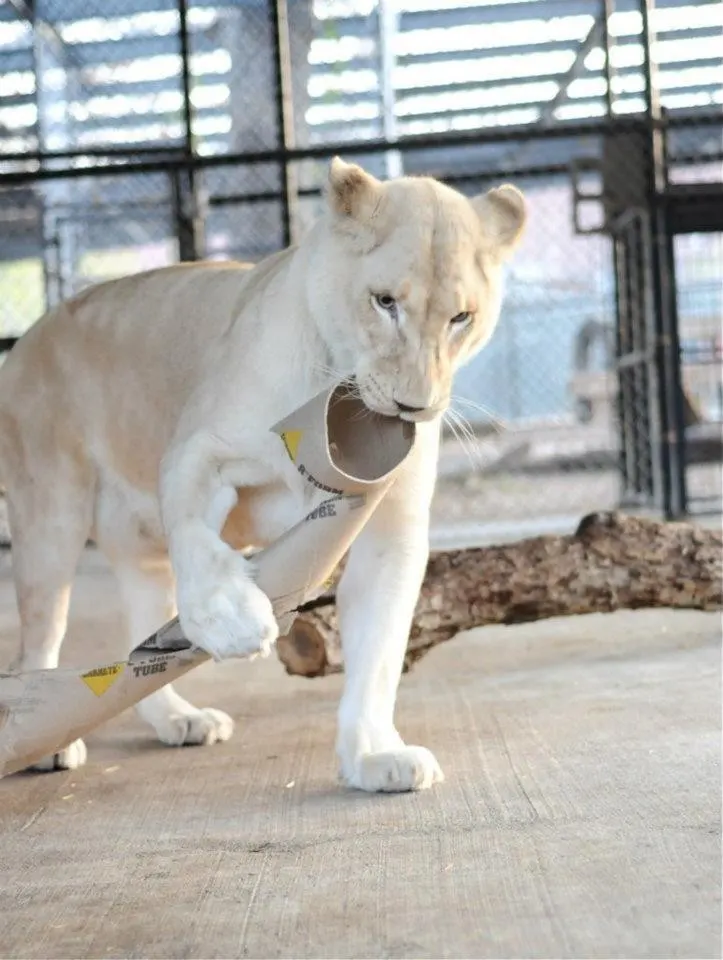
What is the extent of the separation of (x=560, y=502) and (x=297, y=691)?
22.1ft

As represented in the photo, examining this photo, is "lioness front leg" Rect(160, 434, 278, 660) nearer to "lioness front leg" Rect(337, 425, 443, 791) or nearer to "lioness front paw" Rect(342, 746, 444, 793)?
"lioness front leg" Rect(337, 425, 443, 791)

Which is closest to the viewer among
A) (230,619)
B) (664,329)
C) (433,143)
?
(230,619)

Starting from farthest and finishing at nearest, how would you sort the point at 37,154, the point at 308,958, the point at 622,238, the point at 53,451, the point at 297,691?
1. the point at 622,238
2. the point at 37,154
3. the point at 297,691
4. the point at 53,451
5. the point at 308,958

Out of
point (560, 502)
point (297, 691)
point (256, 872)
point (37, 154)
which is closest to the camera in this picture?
point (256, 872)

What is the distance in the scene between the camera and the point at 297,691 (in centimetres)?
424

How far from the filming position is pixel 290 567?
2541 millimetres

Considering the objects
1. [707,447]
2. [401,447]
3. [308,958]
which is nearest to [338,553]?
[401,447]

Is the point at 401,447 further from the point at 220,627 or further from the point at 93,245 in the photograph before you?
the point at 93,245

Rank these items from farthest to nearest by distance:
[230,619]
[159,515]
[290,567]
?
[159,515]
[290,567]
[230,619]

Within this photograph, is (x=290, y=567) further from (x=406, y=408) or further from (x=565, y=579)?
(x=565, y=579)

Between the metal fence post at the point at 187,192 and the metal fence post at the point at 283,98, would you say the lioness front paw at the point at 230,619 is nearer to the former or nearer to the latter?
the metal fence post at the point at 187,192

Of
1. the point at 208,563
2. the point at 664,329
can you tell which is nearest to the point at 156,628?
the point at 208,563

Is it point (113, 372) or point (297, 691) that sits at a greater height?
point (113, 372)

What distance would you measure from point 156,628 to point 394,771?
1057 mm
